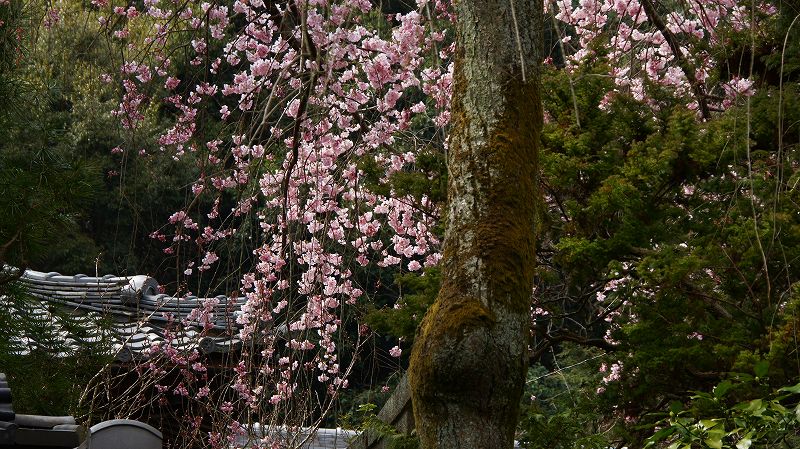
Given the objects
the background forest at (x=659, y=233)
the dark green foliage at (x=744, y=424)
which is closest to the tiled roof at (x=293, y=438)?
the background forest at (x=659, y=233)

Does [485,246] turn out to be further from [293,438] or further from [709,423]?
[293,438]

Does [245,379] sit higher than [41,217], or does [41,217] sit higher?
[41,217]

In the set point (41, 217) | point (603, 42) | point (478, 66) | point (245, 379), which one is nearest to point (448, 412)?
point (478, 66)

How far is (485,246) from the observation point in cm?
222

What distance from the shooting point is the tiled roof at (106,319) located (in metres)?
5.09

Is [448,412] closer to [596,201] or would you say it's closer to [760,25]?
[596,201]

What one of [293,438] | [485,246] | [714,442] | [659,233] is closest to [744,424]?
[714,442]

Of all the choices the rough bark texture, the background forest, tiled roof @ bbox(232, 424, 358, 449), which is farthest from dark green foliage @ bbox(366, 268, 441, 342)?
tiled roof @ bbox(232, 424, 358, 449)

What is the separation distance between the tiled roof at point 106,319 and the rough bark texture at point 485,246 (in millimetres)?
2468

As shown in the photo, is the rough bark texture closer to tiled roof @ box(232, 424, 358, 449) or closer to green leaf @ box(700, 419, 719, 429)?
green leaf @ box(700, 419, 719, 429)

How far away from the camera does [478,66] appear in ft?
7.77

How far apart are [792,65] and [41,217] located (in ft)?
11.3

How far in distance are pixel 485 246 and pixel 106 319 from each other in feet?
13.3

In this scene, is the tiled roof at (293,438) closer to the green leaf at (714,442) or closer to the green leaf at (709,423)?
the green leaf at (709,423)
